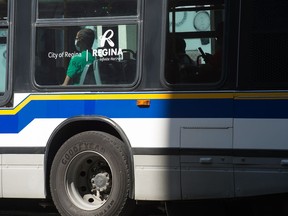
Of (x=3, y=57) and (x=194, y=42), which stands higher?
(x=194, y=42)

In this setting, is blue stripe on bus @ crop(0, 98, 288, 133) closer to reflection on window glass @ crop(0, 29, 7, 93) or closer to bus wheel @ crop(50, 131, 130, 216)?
bus wheel @ crop(50, 131, 130, 216)

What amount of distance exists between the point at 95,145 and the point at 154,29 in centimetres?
141

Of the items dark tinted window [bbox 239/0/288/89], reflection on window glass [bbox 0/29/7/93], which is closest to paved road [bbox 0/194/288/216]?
dark tinted window [bbox 239/0/288/89]

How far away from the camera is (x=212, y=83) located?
6.53 m

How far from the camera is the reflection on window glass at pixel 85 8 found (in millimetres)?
6910

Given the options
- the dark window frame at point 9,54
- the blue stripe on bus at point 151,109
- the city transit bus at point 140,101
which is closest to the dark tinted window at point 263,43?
the city transit bus at point 140,101

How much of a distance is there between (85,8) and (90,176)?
6.16 ft

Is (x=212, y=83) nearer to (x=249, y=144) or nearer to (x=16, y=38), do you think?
(x=249, y=144)

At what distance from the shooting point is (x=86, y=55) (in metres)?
7.09

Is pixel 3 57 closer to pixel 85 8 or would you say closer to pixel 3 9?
pixel 3 9

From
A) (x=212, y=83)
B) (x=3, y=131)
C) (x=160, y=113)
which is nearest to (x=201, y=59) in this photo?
(x=212, y=83)

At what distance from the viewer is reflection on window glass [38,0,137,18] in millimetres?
6910

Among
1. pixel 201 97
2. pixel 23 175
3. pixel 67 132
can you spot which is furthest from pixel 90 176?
pixel 201 97

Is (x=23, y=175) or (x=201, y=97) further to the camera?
(x=23, y=175)
